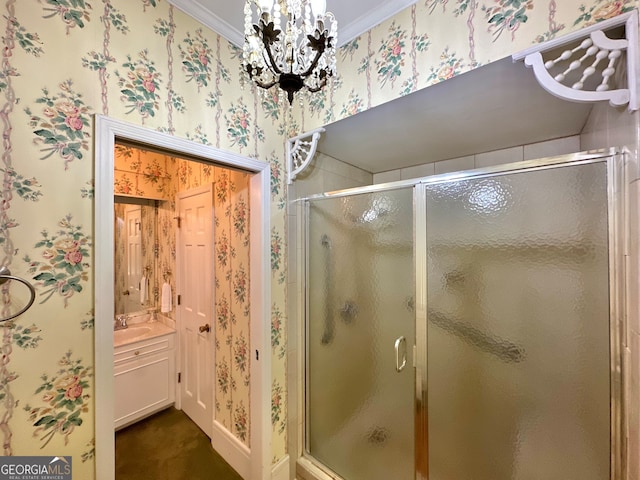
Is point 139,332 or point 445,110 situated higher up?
point 445,110

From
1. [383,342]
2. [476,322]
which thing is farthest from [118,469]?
[476,322]

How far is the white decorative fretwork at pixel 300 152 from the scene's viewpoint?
145cm

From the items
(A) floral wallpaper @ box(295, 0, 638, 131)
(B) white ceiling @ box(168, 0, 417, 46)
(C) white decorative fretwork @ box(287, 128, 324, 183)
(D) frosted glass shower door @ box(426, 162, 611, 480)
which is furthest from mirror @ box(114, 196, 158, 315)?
(D) frosted glass shower door @ box(426, 162, 611, 480)

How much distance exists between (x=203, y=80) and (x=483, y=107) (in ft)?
4.33

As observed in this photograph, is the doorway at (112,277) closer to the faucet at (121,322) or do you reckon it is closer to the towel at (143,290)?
the faucet at (121,322)

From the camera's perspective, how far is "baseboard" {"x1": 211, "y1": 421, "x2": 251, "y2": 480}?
61.9 inches

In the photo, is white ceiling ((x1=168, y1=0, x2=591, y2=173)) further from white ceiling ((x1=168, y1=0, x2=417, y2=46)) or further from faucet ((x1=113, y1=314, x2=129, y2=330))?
faucet ((x1=113, y1=314, x2=129, y2=330))

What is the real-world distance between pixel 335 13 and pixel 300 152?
0.67 meters

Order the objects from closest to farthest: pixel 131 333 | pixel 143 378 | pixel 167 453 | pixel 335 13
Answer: pixel 335 13, pixel 167 453, pixel 143 378, pixel 131 333

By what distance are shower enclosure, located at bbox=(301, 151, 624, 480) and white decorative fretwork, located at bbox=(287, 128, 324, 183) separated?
0.67 feet

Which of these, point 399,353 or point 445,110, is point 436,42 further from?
point 399,353

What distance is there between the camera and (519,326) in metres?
0.95

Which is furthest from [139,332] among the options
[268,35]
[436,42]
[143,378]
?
[436,42]

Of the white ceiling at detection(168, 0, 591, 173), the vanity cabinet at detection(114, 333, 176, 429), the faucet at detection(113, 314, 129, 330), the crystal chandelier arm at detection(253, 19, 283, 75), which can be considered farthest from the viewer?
the faucet at detection(113, 314, 129, 330)
